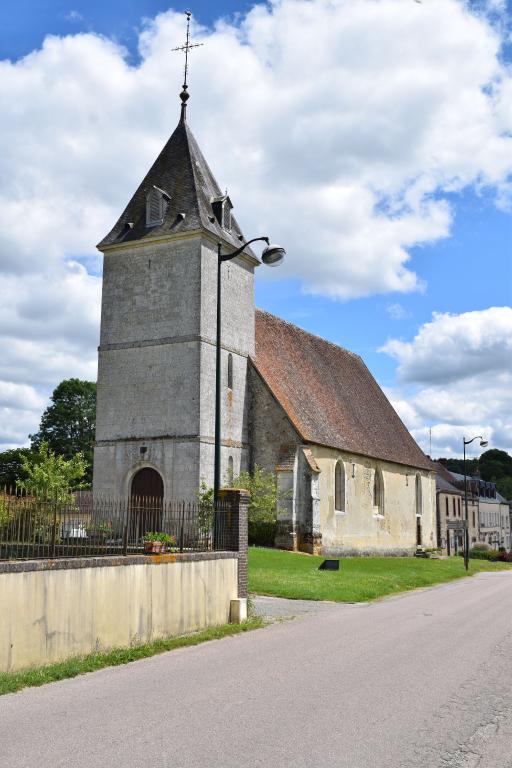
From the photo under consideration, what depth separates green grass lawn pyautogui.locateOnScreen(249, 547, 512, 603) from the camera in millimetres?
19547

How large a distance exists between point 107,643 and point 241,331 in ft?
73.5

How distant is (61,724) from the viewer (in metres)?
6.83

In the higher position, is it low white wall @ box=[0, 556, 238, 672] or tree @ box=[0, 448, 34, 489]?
tree @ box=[0, 448, 34, 489]

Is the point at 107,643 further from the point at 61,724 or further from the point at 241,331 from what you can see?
the point at 241,331

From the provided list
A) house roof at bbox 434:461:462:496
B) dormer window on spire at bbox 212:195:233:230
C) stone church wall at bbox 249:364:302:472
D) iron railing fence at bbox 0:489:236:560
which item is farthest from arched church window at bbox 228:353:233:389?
house roof at bbox 434:461:462:496

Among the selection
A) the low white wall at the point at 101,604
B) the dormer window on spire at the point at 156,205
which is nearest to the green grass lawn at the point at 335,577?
the low white wall at the point at 101,604

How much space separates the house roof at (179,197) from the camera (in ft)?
98.9

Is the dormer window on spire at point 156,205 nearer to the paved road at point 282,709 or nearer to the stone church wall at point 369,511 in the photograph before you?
the stone church wall at point 369,511

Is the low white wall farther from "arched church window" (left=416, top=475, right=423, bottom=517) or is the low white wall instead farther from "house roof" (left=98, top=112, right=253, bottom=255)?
"arched church window" (left=416, top=475, right=423, bottom=517)

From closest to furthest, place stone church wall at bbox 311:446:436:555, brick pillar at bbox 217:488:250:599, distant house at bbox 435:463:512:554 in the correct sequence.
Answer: brick pillar at bbox 217:488:250:599, stone church wall at bbox 311:446:436:555, distant house at bbox 435:463:512:554

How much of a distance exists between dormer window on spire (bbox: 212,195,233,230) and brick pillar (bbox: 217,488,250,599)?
60.0 ft

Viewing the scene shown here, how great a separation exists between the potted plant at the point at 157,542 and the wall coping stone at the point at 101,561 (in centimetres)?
25

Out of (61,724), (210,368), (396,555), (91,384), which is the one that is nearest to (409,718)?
(61,724)

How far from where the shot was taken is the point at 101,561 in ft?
35.2
